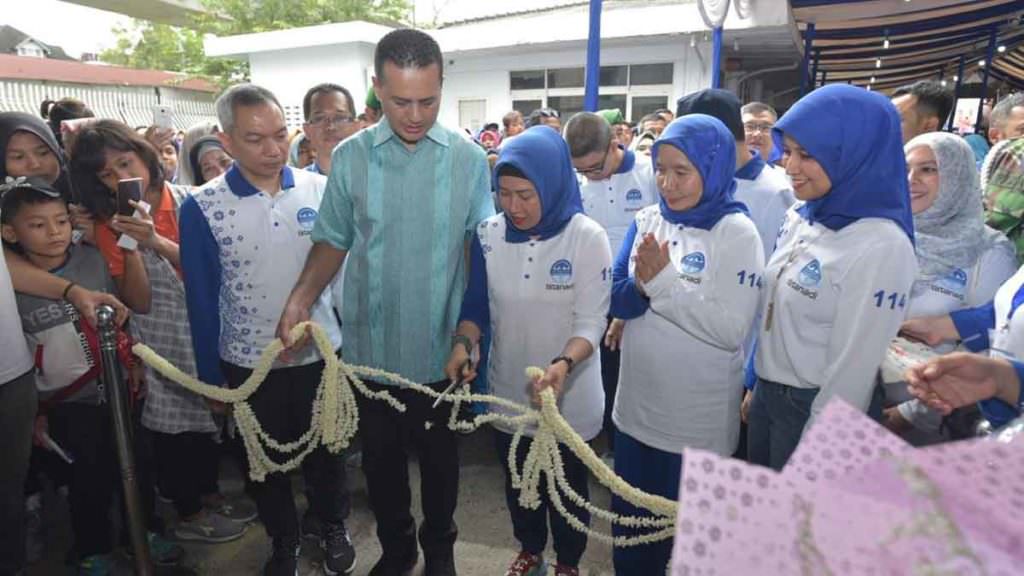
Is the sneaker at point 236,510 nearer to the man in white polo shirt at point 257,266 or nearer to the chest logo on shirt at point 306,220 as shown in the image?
the man in white polo shirt at point 257,266

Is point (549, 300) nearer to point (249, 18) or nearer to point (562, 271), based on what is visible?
point (562, 271)

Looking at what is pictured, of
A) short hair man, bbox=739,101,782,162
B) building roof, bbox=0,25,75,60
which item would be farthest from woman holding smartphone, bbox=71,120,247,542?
building roof, bbox=0,25,75,60

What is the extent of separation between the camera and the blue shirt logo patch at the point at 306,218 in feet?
7.66

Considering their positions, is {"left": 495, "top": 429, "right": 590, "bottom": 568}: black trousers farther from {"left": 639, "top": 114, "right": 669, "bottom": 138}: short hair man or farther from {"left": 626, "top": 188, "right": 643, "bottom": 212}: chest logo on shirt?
{"left": 639, "top": 114, "right": 669, "bottom": 138}: short hair man

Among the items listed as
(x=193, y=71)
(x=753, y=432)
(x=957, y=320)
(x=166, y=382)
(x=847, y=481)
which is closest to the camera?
(x=847, y=481)

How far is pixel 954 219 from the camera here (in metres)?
2.16

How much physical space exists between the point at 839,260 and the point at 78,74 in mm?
19874

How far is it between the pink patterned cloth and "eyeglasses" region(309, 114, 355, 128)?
10.8 feet

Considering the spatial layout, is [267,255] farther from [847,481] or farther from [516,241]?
[847,481]

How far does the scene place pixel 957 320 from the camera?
6.31ft

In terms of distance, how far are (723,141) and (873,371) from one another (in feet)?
2.85

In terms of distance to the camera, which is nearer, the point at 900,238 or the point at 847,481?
the point at 847,481

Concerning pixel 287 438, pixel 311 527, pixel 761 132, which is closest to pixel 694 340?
pixel 287 438

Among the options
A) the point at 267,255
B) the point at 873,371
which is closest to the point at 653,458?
the point at 873,371
